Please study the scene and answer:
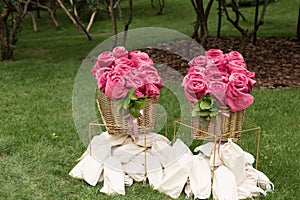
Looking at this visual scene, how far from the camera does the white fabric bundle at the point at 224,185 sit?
123 inches

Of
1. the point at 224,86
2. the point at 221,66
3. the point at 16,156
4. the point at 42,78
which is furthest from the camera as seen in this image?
the point at 42,78

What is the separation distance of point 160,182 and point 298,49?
6.79 metres

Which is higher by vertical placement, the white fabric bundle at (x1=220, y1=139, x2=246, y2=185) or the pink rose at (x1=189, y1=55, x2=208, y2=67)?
the pink rose at (x1=189, y1=55, x2=208, y2=67)

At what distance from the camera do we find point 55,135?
439cm

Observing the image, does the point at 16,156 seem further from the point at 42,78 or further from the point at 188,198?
the point at 42,78

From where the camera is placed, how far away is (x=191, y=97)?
320 centimetres

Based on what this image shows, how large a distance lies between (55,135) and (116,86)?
4.61ft

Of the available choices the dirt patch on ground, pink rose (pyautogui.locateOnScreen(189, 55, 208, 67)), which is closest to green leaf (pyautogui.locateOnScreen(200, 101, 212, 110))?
pink rose (pyautogui.locateOnScreen(189, 55, 208, 67))

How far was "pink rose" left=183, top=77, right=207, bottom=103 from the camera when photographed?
3.11 meters

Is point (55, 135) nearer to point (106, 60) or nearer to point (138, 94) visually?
point (106, 60)

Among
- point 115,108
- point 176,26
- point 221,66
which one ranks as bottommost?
point 176,26

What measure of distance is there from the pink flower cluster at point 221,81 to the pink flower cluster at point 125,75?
28cm

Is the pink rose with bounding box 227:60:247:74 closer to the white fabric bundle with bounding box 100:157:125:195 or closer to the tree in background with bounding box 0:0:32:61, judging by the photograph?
the white fabric bundle with bounding box 100:157:125:195

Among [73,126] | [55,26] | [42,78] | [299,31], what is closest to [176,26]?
[55,26]
